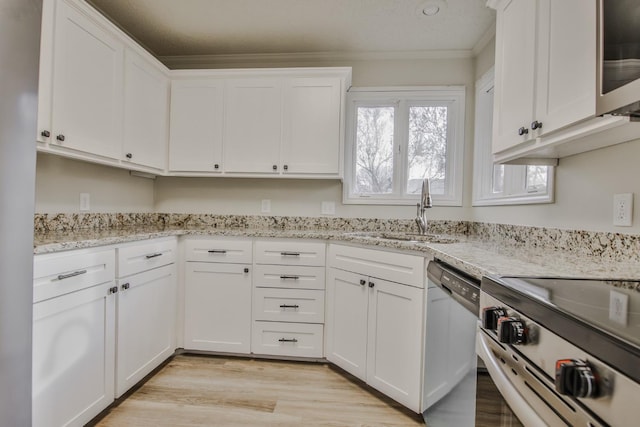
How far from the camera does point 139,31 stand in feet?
7.90

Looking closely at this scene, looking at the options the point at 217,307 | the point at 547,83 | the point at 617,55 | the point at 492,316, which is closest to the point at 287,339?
the point at 217,307

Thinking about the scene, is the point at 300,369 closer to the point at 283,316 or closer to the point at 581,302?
the point at 283,316

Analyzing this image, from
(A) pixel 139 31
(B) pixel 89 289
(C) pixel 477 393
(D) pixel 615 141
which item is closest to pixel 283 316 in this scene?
(B) pixel 89 289

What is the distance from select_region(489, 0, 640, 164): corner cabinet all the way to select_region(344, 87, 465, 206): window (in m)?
1.10

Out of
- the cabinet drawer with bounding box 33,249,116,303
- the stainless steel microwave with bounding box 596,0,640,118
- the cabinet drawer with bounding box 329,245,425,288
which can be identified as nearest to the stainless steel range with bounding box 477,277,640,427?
the stainless steel microwave with bounding box 596,0,640,118

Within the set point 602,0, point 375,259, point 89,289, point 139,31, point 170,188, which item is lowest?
point 89,289

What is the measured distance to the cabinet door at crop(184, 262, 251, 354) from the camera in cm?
219

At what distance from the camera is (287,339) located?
217cm

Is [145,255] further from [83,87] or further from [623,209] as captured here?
[623,209]

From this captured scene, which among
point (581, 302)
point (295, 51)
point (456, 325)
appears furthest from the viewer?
point (295, 51)

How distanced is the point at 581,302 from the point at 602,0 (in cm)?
83

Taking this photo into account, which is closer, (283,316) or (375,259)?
(375,259)

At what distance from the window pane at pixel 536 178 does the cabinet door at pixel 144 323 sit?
7.71ft

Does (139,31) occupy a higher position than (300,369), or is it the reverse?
(139,31)
